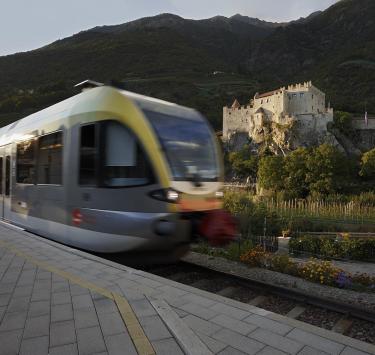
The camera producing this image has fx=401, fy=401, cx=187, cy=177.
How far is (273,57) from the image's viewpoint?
177 m

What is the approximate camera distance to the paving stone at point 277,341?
10.9ft

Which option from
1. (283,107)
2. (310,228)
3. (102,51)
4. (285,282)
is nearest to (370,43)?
(283,107)

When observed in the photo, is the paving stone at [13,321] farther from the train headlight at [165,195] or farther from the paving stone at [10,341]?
the train headlight at [165,195]

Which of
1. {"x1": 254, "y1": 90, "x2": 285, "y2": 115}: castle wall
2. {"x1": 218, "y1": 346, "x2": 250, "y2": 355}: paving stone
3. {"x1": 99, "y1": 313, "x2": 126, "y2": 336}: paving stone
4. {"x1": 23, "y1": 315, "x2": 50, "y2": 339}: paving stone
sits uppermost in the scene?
{"x1": 254, "y1": 90, "x2": 285, "y2": 115}: castle wall

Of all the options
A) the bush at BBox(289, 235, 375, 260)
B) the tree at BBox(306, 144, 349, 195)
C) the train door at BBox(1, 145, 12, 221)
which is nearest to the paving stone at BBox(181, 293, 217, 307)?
the train door at BBox(1, 145, 12, 221)

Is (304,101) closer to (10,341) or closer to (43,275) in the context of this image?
(43,275)

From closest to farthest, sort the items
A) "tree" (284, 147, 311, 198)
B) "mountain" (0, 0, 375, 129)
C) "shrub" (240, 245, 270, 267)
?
1. "shrub" (240, 245, 270, 267)
2. "tree" (284, 147, 311, 198)
3. "mountain" (0, 0, 375, 129)

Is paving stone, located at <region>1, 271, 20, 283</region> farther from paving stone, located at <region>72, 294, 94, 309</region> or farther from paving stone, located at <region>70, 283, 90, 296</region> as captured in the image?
paving stone, located at <region>72, 294, 94, 309</region>

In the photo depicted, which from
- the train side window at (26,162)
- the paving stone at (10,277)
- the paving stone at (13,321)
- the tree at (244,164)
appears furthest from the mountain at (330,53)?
the paving stone at (13,321)

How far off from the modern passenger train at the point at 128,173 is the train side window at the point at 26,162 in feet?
3.47

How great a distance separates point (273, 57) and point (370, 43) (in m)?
46.2

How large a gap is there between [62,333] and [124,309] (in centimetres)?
72

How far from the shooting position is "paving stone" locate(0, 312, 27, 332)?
3.63m

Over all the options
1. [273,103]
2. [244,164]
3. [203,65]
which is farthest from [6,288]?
[203,65]
